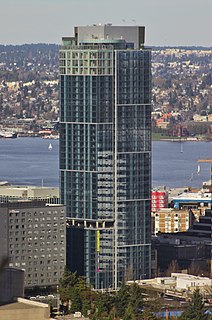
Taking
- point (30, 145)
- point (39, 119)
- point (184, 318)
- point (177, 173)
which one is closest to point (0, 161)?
point (177, 173)

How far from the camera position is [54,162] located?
170 feet

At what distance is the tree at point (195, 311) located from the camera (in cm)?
2369

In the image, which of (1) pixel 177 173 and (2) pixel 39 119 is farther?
(2) pixel 39 119

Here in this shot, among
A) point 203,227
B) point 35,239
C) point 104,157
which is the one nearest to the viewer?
point 35,239

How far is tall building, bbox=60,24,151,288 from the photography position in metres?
28.6

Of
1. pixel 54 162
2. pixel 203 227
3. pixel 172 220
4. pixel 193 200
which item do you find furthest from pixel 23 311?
pixel 54 162

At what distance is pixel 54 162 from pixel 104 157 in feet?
75.8

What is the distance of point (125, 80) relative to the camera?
28.8 metres

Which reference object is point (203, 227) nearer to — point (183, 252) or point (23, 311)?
point (183, 252)

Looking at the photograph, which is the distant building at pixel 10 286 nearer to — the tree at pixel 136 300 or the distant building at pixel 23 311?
the distant building at pixel 23 311

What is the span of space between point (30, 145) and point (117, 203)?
A: 115ft

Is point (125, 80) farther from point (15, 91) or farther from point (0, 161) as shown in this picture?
point (15, 91)

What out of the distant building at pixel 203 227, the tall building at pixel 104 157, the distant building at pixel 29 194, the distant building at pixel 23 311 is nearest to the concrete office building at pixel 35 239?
the distant building at pixel 29 194

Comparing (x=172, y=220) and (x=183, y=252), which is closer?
(x=183, y=252)
